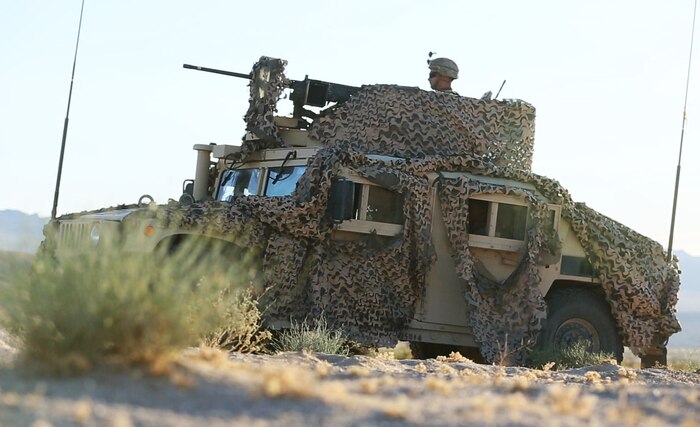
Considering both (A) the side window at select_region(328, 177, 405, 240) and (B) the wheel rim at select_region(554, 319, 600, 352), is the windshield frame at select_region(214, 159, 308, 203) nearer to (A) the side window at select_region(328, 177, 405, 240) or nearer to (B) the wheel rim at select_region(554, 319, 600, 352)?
(A) the side window at select_region(328, 177, 405, 240)

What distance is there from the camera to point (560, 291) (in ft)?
41.5

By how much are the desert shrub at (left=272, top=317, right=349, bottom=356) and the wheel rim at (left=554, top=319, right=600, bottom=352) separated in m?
2.25

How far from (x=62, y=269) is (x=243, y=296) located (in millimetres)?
2929

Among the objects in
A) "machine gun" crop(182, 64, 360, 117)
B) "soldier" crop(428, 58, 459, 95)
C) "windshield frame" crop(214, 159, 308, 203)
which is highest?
"soldier" crop(428, 58, 459, 95)

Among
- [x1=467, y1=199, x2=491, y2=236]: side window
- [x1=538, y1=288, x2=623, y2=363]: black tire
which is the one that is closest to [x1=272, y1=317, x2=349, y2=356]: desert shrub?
[x1=467, y1=199, x2=491, y2=236]: side window

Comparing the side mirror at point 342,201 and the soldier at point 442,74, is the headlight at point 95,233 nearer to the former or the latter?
the side mirror at point 342,201

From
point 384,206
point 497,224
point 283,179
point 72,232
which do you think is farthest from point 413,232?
point 72,232

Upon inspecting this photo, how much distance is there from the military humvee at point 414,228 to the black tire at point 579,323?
1 centimetres

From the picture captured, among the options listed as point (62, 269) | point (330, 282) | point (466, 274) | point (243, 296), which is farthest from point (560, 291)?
point (62, 269)

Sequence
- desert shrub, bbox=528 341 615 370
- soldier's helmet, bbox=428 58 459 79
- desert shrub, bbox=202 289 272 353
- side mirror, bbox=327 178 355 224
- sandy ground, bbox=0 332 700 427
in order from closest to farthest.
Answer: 1. sandy ground, bbox=0 332 700 427
2. desert shrub, bbox=202 289 272 353
3. side mirror, bbox=327 178 355 224
4. desert shrub, bbox=528 341 615 370
5. soldier's helmet, bbox=428 58 459 79

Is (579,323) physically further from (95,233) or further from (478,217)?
(95,233)

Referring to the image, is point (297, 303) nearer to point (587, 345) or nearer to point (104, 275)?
point (587, 345)

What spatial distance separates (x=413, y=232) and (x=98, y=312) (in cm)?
568

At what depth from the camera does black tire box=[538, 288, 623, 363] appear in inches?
488
